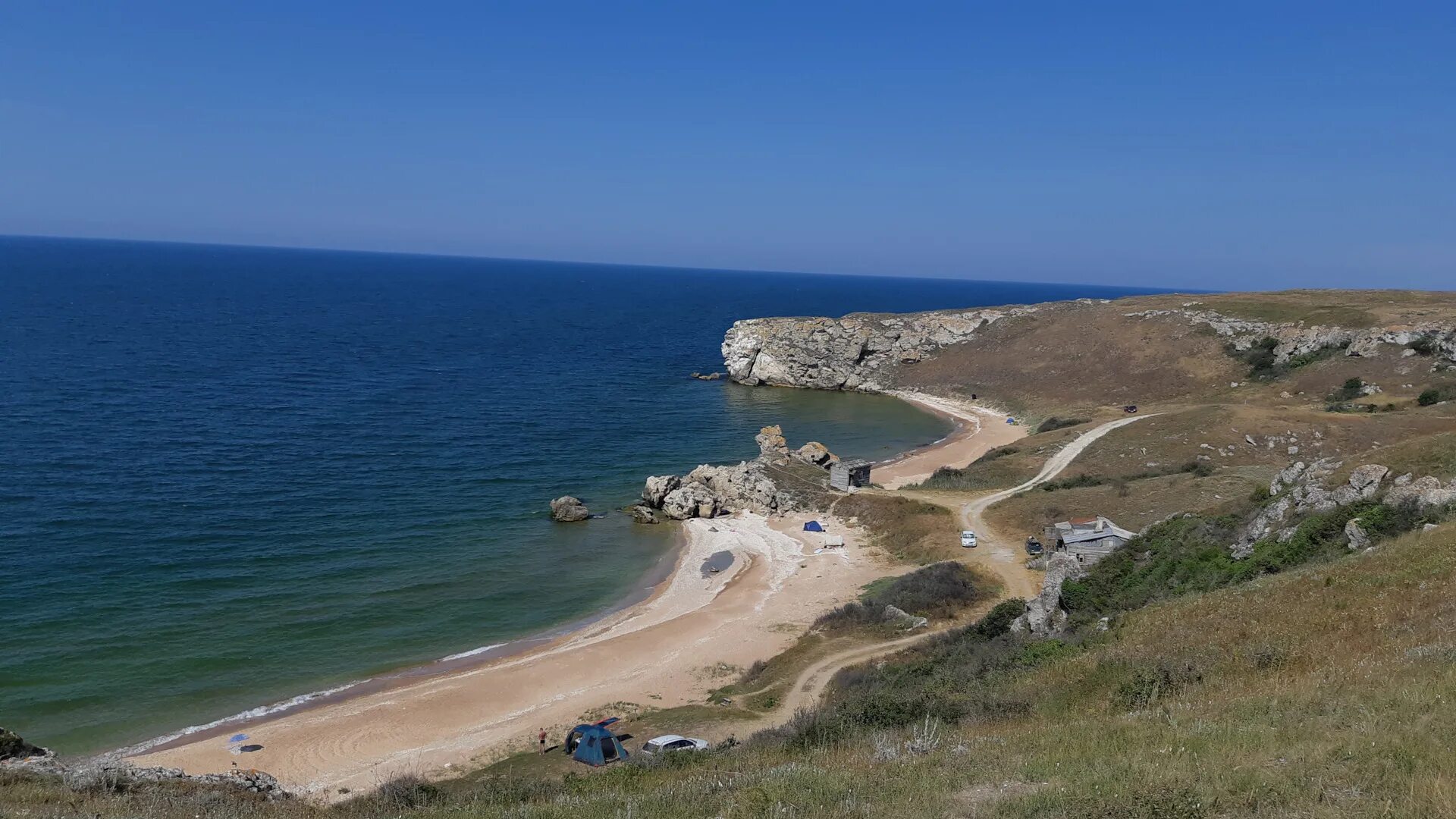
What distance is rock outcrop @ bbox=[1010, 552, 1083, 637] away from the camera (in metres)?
25.9

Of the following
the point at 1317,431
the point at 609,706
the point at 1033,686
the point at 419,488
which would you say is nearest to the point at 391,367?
the point at 419,488

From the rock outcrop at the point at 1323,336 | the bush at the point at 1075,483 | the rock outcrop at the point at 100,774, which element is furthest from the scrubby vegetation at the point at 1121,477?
the rock outcrop at the point at 100,774

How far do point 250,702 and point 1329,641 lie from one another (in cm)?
3411

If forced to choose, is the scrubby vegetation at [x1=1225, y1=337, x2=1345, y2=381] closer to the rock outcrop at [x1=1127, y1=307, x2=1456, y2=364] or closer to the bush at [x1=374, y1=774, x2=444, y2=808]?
the rock outcrop at [x1=1127, y1=307, x2=1456, y2=364]

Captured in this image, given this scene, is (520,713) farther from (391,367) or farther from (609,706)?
(391,367)

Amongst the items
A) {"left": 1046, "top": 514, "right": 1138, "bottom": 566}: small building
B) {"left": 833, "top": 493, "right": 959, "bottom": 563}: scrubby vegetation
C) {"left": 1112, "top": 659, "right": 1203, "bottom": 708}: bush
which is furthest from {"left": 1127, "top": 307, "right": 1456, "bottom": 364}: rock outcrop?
{"left": 1112, "top": 659, "right": 1203, "bottom": 708}: bush

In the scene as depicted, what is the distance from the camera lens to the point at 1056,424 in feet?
272

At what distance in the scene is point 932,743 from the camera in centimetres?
1373

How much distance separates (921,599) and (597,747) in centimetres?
1747

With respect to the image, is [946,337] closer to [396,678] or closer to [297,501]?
[297,501]

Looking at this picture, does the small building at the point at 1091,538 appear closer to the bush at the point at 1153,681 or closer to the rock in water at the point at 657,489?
the bush at the point at 1153,681

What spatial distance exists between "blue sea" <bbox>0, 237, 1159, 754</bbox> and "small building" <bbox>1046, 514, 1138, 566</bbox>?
22.3 m

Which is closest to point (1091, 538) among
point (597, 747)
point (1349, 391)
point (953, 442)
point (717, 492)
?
point (597, 747)

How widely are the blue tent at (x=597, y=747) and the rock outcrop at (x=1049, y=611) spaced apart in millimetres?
12768
